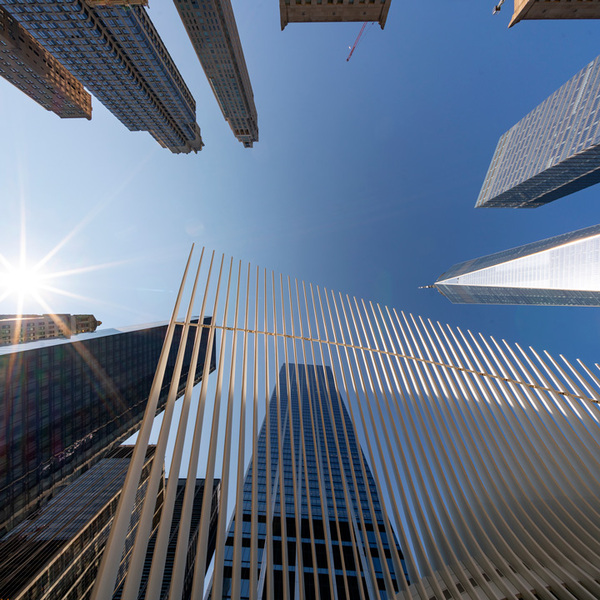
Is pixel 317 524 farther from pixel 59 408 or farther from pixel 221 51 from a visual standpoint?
pixel 221 51

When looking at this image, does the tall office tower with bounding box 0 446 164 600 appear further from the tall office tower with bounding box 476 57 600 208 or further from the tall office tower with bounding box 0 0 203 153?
the tall office tower with bounding box 476 57 600 208

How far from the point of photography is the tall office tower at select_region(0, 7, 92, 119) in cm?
6036

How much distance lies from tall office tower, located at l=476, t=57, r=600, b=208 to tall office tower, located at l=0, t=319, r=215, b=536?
137623mm

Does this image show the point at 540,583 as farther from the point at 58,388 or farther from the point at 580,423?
the point at 58,388

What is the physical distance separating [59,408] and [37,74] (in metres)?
82.4

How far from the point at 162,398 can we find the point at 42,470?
29.8 m

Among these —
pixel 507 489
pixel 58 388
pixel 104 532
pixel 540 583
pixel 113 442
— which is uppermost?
pixel 507 489

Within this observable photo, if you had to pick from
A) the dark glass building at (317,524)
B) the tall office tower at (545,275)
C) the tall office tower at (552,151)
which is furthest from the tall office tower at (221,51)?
the tall office tower at (552,151)

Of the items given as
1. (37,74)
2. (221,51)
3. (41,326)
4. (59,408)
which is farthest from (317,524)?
(37,74)

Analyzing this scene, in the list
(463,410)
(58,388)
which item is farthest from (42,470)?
(463,410)

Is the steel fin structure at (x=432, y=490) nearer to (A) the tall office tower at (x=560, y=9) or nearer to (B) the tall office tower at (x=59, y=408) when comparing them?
(A) the tall office tower at (x=560, y=9)

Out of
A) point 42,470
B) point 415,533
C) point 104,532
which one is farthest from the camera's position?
point 104,532

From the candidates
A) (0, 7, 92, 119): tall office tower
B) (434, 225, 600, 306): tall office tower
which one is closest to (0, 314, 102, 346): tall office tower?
(0, 7, 92, 119): tall office tower

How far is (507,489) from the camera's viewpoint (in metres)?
8.11
